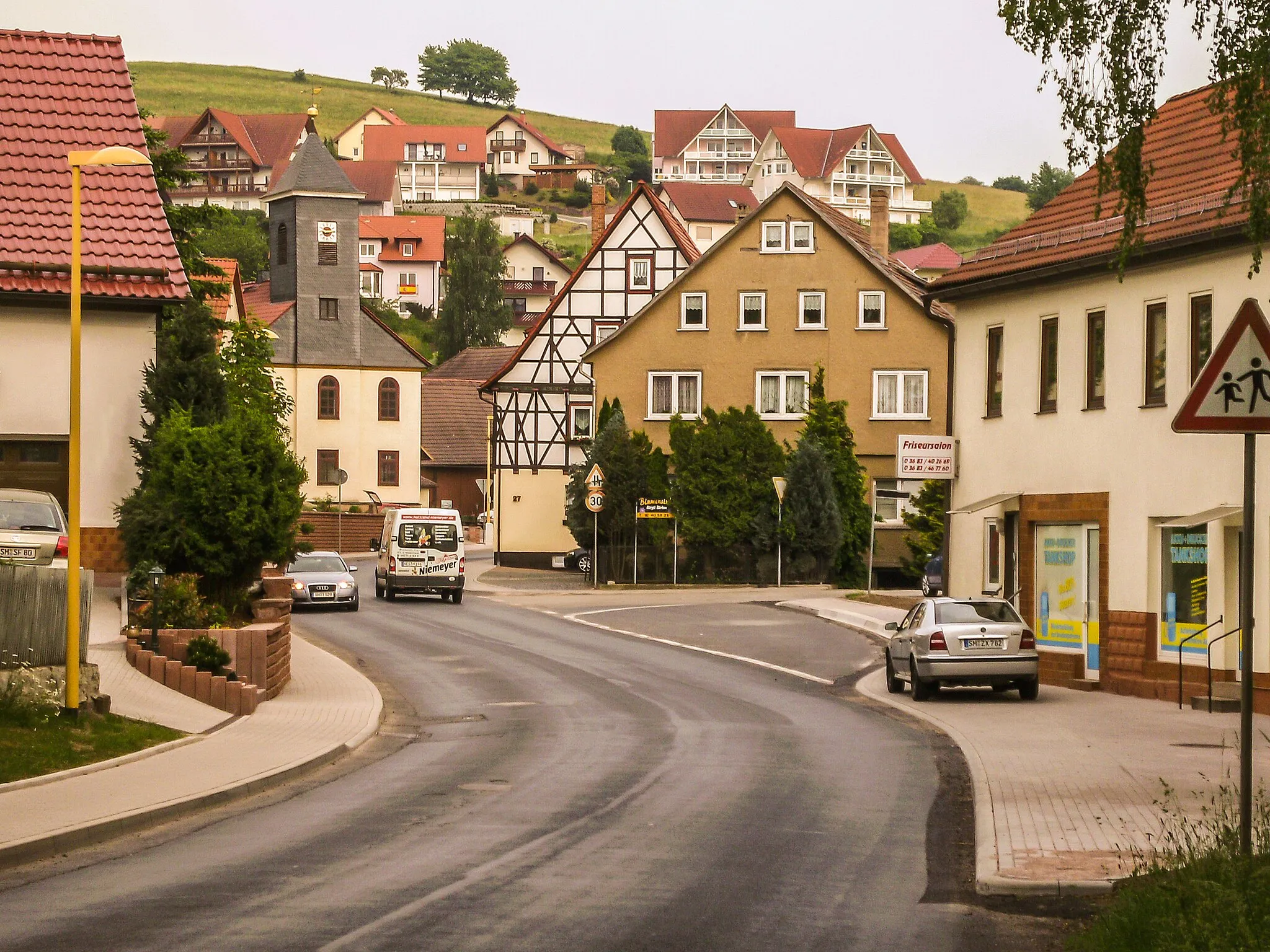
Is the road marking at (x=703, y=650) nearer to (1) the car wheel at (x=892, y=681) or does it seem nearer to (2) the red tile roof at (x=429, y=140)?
(1) the car wheel at (x=892, y=681)

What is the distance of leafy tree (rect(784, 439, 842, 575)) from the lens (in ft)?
172

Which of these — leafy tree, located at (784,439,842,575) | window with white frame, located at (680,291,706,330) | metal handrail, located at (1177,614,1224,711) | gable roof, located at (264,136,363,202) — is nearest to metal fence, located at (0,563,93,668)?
metal handrail, located at (1177,614,1224,711)

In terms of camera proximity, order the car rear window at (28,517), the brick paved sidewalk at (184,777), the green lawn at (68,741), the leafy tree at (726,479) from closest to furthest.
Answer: the brick paved sidewalk at (184,777) → the green lawn at (68,741) → the car rear window at (28,517) → the leafy tree at (726,479)

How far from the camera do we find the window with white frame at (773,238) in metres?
59.8

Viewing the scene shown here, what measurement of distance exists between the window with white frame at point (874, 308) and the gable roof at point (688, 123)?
122 m

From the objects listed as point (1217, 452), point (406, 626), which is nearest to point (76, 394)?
point (1217, 452)

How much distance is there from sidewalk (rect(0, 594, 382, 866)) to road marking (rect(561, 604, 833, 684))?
7.62 metres

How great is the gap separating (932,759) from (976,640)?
6640 mm

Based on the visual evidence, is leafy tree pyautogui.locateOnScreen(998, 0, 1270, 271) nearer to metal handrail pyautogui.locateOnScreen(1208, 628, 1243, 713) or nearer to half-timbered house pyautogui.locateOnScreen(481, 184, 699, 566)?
metal handrail pyautogui.locateOnScreen(1208, 628, 1243, 713)

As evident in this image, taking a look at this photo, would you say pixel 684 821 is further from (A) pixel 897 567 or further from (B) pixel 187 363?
(A) pixel 897 567

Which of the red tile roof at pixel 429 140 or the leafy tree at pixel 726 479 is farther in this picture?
the red tile roof at pixel 429 140

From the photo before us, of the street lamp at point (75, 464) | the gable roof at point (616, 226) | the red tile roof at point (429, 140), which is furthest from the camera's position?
the red tile roof at point (429, 140)

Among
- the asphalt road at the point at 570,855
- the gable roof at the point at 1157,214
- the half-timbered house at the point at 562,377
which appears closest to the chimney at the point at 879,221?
the half-timbered house at the point at 562,377

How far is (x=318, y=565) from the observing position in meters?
43.6
